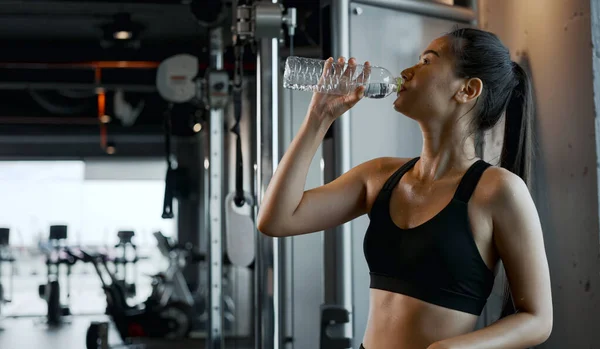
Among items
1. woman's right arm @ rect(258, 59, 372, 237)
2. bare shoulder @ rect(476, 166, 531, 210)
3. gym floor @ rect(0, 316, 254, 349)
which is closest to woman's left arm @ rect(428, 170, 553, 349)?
bare shoulder @ rect(476, 166, 531, 210)

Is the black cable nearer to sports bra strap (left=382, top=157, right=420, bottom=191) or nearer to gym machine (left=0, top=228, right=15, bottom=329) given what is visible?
sports bra strap (left=382, top=157, right=420, bottom=191)

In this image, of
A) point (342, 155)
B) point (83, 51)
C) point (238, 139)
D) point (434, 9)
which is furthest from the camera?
point (83, 51)

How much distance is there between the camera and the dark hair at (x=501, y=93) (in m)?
1.45

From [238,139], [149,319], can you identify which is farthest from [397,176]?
[149,319]

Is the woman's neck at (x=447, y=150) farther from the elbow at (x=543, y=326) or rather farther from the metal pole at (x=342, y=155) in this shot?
the metal pole at (x=342, y=155)

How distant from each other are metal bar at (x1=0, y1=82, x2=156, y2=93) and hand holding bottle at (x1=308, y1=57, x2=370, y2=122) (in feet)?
24.3

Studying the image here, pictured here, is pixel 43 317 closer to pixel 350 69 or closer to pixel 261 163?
pixel 261 163

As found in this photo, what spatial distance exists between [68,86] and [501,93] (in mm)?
7767

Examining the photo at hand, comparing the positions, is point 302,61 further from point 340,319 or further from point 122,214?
point 122,214

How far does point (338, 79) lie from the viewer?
1.49 metres

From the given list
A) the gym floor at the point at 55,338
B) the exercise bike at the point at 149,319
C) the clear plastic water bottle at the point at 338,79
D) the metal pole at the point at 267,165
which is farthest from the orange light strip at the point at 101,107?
the clear plastic water bottle at the point at 338,79

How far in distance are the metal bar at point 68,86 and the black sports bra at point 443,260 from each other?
7.58 meters

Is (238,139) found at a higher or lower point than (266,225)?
higher

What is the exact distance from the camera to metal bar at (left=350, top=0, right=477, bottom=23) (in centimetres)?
245
